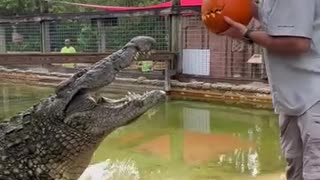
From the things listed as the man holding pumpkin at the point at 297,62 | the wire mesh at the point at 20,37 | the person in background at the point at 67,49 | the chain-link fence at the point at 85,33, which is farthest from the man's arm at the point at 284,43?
the wire mesh at the point at 20,37

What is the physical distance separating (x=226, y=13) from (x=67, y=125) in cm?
105

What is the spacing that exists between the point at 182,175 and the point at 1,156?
253 centimetres

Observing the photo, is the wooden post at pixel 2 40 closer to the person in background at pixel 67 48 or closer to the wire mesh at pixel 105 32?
the wire mesh at pixel 105 32

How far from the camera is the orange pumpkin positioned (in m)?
1.84

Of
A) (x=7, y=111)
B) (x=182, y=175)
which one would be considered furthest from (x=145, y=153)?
(x=7, y=111)

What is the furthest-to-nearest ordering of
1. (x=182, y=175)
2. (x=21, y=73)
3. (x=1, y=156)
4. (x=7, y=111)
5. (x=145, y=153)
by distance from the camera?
1. (x=21, y=73)
2. (x=7, y=111)
3. (x=145, y=153)
4. (x=182, y=175)
5. (x=1, y=156)

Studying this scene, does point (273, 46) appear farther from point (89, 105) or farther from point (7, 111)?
point (7, 111)

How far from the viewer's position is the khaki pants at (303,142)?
5.36ft

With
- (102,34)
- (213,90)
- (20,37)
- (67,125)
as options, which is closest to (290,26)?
(67,125)

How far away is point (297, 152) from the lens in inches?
70.9

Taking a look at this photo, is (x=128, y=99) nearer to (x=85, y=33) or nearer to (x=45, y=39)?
(x=85, y=33)

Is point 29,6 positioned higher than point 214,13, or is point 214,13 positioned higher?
point 29,6

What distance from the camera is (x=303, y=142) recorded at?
169cm

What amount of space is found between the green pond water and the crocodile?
7.30ft
